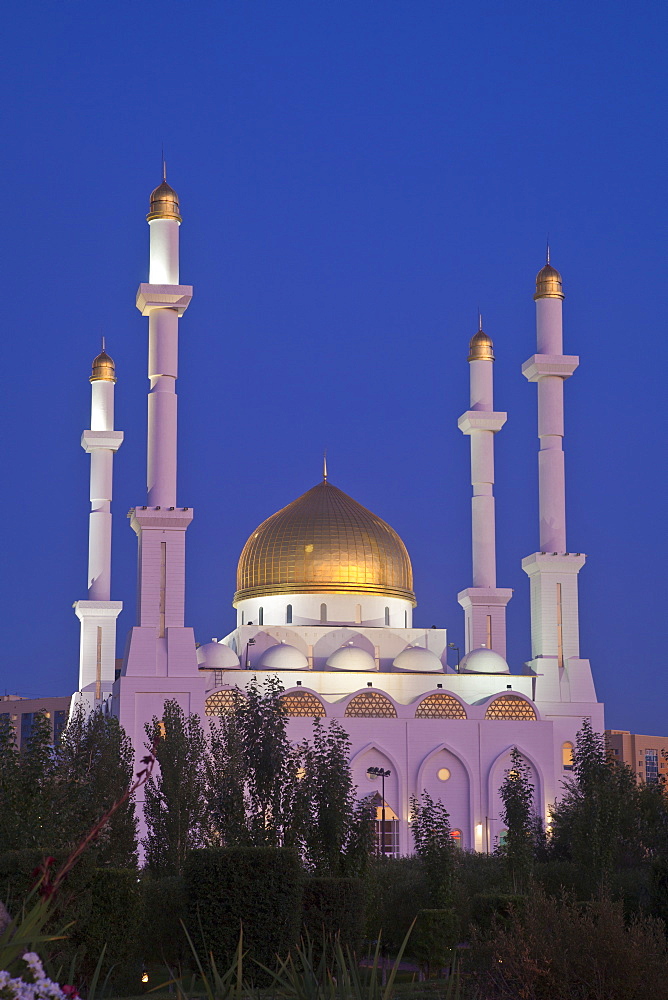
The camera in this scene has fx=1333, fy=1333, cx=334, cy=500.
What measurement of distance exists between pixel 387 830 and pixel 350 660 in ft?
16.4

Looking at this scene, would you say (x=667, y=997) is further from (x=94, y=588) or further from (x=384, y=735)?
(x=94, y=588)

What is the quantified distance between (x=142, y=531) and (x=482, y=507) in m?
10.8

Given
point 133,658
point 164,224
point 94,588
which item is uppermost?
point 164,224

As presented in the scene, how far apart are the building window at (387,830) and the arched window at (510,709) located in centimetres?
374

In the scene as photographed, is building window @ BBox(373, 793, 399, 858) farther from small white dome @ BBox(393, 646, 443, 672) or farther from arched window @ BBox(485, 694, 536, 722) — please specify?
small white dome @ BBox(393, 646, 443, 672)

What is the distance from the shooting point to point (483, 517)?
38094 millimetres

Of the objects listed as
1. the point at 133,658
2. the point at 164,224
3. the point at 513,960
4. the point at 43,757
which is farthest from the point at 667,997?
the point at 164,224

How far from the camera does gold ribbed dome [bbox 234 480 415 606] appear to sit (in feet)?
127

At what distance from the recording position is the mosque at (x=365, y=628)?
3231cm

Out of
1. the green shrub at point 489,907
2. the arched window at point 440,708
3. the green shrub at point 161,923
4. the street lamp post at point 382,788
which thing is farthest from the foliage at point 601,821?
the arched window at point 440,708

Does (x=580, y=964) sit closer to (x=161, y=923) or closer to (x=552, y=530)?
(x=161, y=923)

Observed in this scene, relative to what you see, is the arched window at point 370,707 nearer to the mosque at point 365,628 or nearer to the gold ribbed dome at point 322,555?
the mosque at point 365,628

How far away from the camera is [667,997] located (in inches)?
330

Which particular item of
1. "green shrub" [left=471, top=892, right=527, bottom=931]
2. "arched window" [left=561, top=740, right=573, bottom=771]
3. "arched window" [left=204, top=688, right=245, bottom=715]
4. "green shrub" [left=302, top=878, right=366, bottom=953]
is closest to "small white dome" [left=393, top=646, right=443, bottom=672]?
"arched window" [left=561, top=740, right=573, bottom=771]
